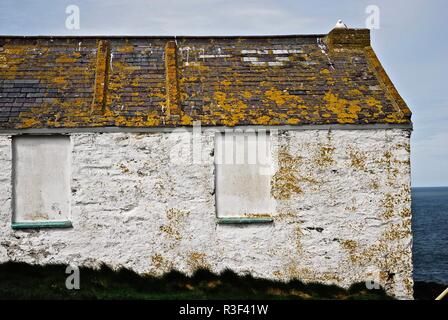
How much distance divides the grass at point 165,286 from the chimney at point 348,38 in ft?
21.0

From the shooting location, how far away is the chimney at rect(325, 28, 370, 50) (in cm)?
1518

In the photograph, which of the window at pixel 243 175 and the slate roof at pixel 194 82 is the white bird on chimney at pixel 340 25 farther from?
the window at pixel 243 175

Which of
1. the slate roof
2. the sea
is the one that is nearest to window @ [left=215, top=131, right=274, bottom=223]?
the slate roof

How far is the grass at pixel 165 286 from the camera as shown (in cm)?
1095

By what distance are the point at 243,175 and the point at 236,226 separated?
113cm

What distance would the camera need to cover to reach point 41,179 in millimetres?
12258

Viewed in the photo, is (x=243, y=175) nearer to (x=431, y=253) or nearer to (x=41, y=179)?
(x=41, y=179)

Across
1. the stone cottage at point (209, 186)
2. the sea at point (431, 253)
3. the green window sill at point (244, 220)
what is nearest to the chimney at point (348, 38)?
the stone cottage at point (209, 186)

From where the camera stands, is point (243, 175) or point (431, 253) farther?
point (431, 253)

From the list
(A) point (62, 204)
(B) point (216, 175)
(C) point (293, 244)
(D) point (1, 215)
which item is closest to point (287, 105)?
(B) point (216, 175)

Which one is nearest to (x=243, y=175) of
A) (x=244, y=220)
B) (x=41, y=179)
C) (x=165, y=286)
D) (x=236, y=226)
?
Answer: (x=244, y=220)

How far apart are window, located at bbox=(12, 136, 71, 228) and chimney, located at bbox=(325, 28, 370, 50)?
24.4 ft
